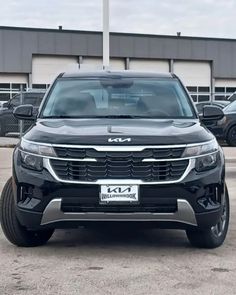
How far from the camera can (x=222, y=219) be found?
6.51 metres

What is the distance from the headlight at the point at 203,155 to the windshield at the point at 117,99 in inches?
39.9

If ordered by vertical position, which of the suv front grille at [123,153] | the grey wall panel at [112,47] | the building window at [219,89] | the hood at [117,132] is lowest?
the building window at [219,89]

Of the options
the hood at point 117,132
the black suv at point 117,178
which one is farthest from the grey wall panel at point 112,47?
the black suv at point 117,178

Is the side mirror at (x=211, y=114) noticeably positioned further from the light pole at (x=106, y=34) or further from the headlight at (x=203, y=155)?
the light pole at (x=106, y=34)

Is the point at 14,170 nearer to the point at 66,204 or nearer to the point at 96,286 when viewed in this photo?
the point at 66,204

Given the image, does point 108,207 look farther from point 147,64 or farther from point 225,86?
point 225,86

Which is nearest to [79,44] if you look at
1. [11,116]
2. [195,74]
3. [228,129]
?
[195,74]

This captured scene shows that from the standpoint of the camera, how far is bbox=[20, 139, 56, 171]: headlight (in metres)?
5.86

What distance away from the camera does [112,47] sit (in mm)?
52781

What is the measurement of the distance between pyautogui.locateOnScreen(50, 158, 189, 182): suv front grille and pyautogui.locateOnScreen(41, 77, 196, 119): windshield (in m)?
1.13

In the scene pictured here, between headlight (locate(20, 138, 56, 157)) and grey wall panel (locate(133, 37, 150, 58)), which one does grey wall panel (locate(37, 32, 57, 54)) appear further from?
headlight (locate(20, 138, 56, 157))

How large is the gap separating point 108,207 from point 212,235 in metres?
1.20

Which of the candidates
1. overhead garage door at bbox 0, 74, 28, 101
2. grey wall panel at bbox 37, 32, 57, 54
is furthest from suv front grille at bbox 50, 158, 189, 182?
grey wall panel at bbox 37, 32, 57, 54

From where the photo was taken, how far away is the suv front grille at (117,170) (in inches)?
227
